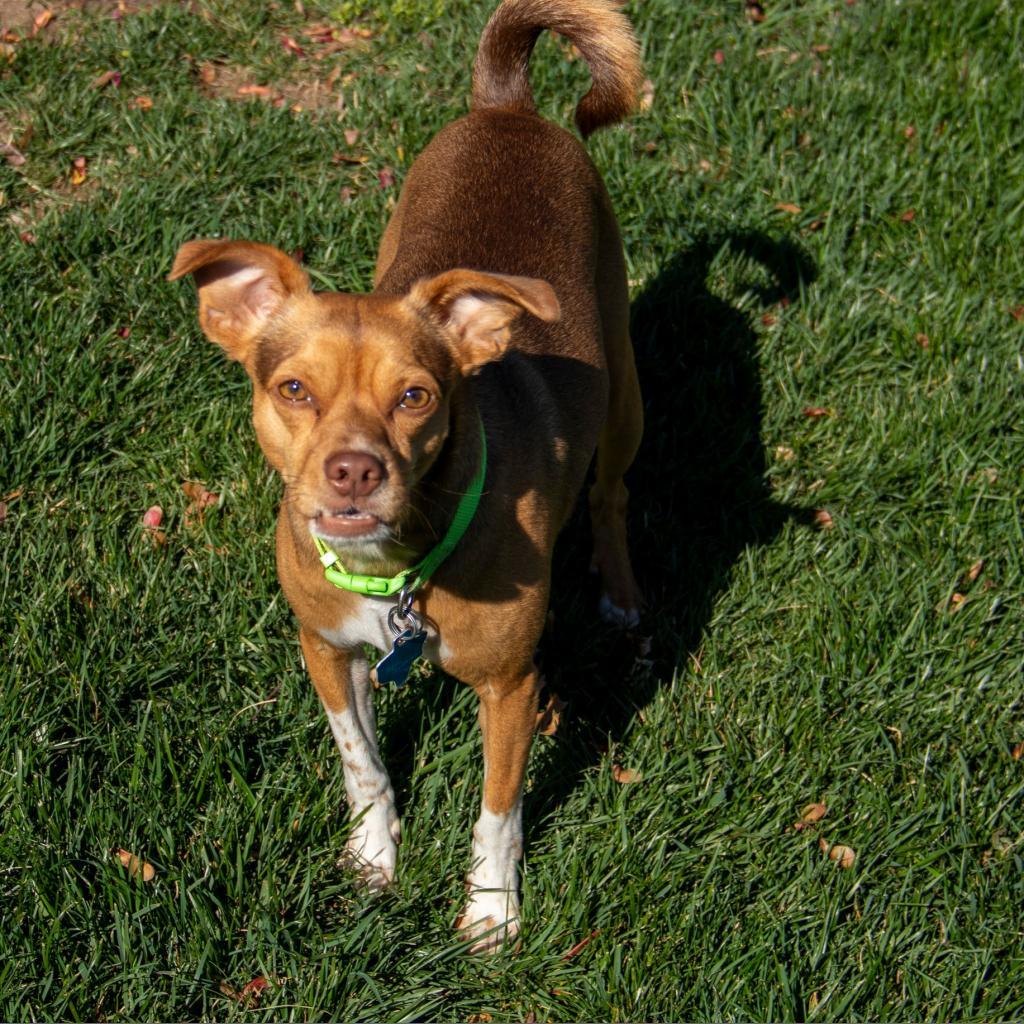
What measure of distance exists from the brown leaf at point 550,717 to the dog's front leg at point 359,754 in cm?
67

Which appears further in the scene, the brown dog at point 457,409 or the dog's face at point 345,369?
the brown dog at point 457,409

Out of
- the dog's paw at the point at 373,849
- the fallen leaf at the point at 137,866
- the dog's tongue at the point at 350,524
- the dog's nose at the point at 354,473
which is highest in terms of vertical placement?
the dog's nose at the point at 354,473

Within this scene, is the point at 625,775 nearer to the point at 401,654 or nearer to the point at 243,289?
the point at 401,654

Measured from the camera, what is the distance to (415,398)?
339cm

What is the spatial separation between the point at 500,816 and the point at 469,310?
159 cm

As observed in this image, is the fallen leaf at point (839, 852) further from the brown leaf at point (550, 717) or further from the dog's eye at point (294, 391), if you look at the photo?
the dog's eye at point (294, 391)

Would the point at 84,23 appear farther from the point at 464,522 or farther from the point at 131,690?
the point at 464,522

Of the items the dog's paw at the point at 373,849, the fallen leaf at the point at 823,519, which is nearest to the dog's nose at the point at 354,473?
the dog's paw at the point at 373,849

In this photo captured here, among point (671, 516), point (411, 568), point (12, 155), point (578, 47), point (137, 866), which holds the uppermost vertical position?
point (578, 47)

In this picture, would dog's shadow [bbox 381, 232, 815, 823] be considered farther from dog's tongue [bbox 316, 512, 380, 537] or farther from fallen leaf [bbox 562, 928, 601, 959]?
dog's tongue [bbox 316, 512, 380, 537]

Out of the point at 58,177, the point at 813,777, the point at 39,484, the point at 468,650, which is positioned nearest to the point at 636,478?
the point at 813,777

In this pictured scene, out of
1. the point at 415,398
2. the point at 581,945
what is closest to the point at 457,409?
the point at 415,398

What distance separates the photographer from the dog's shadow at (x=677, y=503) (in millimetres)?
4801

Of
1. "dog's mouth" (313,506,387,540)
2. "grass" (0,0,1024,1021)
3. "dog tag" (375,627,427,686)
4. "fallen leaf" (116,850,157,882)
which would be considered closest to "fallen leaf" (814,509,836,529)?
"grass" (0,0,1024,1021)
